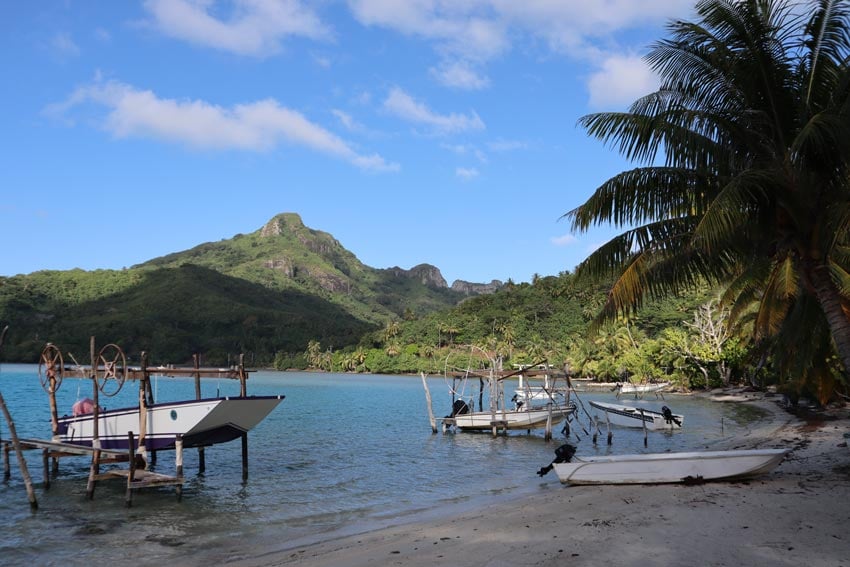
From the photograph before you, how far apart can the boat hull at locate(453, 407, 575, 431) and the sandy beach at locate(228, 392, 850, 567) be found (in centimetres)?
1468

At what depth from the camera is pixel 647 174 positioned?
1111cm

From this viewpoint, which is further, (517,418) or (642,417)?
(517,418)

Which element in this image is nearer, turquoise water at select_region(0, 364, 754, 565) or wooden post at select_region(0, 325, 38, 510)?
turquoise water at select_region(0, 364, 754, 565)

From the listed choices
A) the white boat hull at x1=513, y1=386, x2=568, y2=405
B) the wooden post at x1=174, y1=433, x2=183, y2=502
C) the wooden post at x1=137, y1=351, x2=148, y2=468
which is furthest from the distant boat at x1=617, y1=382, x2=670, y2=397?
the wooden post at x1=174, y1=433, x2=183, y2=502

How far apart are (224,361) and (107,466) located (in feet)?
395

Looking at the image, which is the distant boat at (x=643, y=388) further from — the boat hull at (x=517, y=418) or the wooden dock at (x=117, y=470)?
the wooden dock at (x=117, y=470)

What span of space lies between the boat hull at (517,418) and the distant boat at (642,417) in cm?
221

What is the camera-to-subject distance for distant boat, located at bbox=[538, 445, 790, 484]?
478 inches

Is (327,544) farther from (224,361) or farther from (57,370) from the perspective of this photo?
(224,361)

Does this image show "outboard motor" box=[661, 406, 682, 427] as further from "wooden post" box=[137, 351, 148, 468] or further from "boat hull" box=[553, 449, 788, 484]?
"wooden post" box=[137, 351, 148, 468]

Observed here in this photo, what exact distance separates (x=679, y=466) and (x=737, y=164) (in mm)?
6073

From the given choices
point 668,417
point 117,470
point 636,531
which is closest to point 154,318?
point 668,417

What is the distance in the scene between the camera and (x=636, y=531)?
8.84 metres

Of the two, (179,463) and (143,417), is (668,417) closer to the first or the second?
(179,463)
